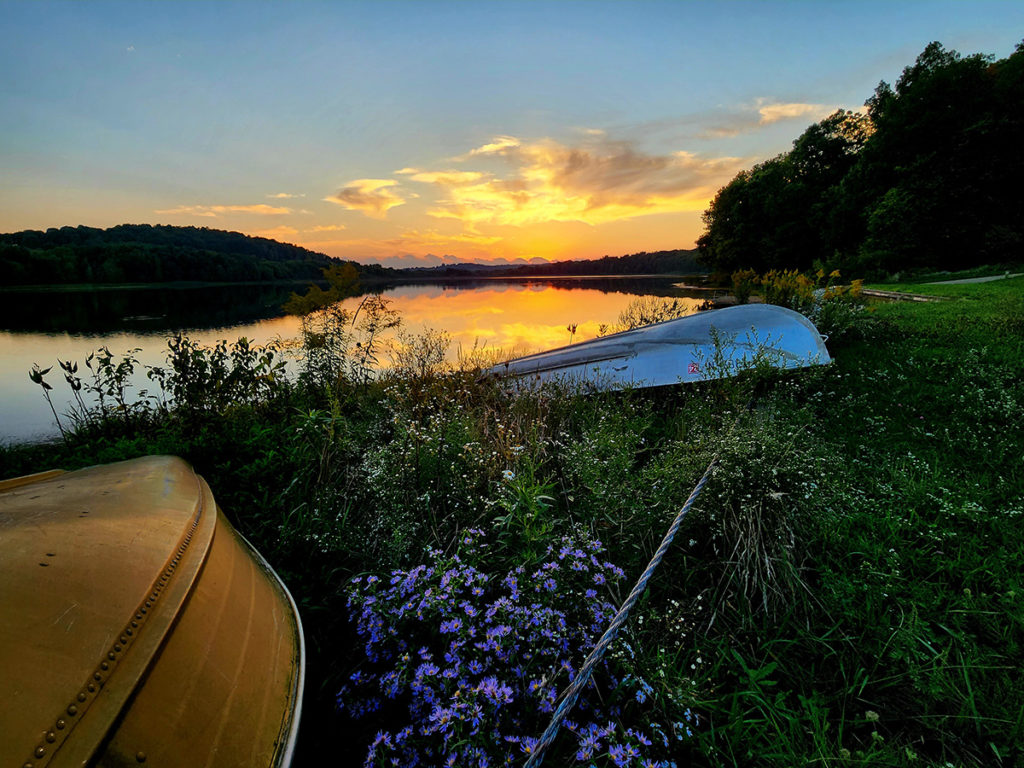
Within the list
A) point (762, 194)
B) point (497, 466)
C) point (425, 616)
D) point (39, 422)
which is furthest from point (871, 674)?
point (762, 194)

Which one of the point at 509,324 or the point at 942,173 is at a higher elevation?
the point at 942,173

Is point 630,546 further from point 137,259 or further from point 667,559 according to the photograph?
point 137,259

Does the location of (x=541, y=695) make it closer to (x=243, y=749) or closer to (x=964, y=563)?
(x=243, y=749)

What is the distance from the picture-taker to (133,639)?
3.59 feet

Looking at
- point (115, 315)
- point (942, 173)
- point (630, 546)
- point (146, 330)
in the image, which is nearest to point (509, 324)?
point (146, 330)

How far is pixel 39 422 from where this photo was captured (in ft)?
21.6

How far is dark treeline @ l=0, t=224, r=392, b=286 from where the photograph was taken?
28.6 metres

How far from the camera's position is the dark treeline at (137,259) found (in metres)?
28.6

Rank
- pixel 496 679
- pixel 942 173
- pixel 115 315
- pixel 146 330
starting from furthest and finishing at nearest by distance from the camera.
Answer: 1. pixel 942 173
2. pixel 115 315
3. pixel 146 330
4. pixel 496 679

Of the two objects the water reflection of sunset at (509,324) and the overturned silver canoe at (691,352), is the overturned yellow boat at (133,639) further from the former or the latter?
the water reflection of sunset at (509,324)

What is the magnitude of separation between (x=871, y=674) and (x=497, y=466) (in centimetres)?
224

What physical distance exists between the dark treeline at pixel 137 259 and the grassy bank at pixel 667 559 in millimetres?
27215

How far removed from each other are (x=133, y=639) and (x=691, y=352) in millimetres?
6215

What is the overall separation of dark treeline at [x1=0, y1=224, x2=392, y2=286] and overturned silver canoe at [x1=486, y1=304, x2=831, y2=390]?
81.5 ft
